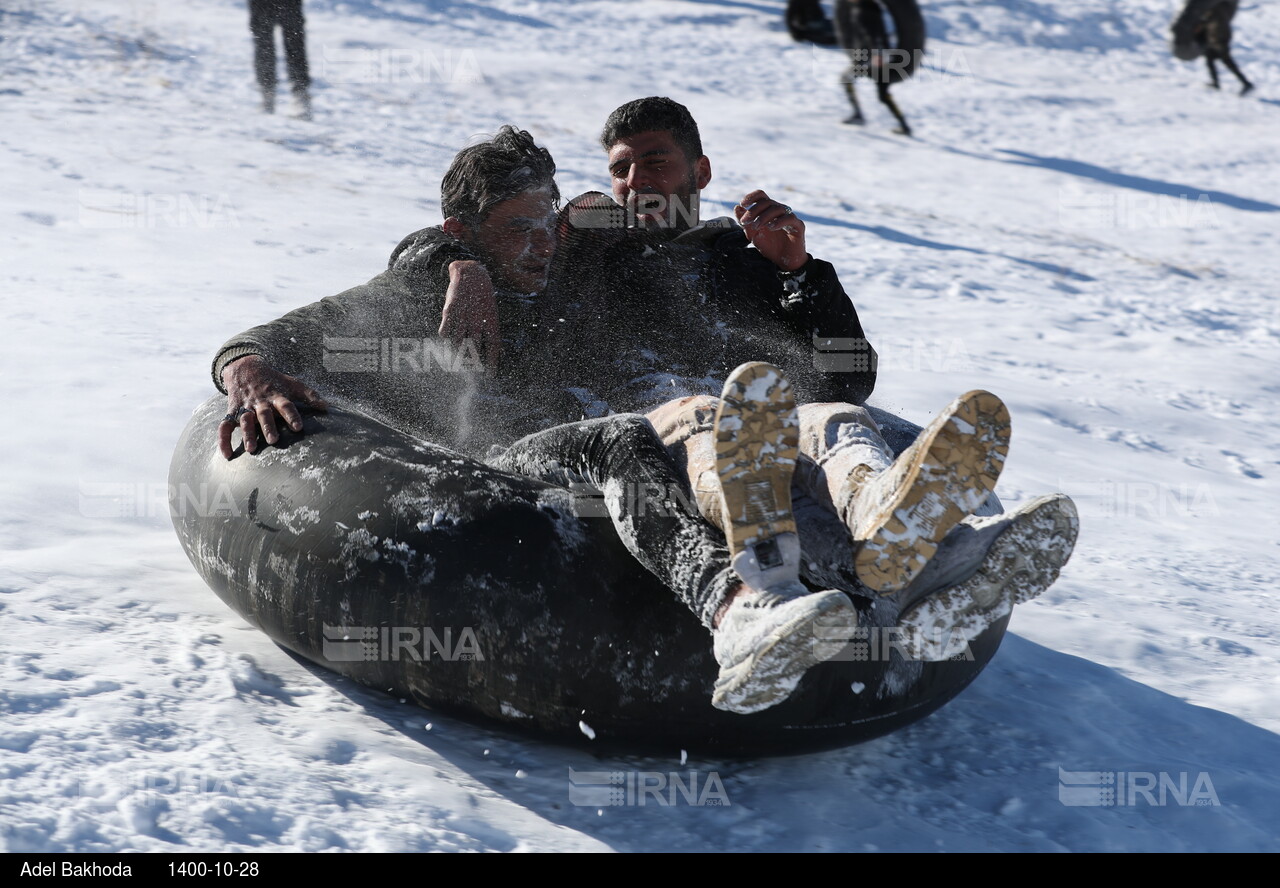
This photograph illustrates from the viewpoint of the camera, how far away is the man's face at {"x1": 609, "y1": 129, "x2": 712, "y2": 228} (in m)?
3.48

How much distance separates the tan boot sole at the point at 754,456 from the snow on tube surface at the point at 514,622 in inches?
14.5

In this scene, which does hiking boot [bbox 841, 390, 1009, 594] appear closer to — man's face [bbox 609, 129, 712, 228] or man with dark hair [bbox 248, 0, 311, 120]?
man's face [bbox 609, 129, 712, 228]

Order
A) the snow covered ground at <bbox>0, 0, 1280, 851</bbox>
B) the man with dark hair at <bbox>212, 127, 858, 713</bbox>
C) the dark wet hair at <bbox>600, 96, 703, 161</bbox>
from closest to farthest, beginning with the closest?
1. the man with dark hair at <bbox>212, 127, 858, 713</bbox>
2. the snow covered ground at <bbox>0, 0, 1280, 851</bbox>
3. the dark wet hair at <bbox>600, 96, 703, 161</bbox>

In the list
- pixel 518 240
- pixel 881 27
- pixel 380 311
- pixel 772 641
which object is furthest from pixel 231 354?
pixel 881 27

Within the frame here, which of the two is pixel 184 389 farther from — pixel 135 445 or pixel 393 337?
pixel 393 337

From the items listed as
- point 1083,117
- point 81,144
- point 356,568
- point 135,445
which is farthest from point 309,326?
point 1083,117

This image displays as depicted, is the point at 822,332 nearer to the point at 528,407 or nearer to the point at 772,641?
the point at 528,407

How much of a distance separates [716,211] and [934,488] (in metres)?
6.01

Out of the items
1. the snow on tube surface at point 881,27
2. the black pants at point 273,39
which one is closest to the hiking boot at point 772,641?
the black pants at point 273,39

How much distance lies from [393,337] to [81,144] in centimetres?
548

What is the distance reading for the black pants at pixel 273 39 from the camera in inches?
372

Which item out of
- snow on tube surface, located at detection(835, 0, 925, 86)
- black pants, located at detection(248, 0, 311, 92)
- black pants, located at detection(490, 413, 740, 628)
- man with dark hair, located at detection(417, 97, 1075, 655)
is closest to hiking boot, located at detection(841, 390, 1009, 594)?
black pants, located at detection(490, 413, 740, 628)

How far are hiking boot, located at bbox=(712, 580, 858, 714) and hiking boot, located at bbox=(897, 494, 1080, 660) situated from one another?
0.22 meters

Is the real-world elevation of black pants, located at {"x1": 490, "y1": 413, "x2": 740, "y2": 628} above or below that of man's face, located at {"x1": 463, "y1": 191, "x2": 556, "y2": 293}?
below
